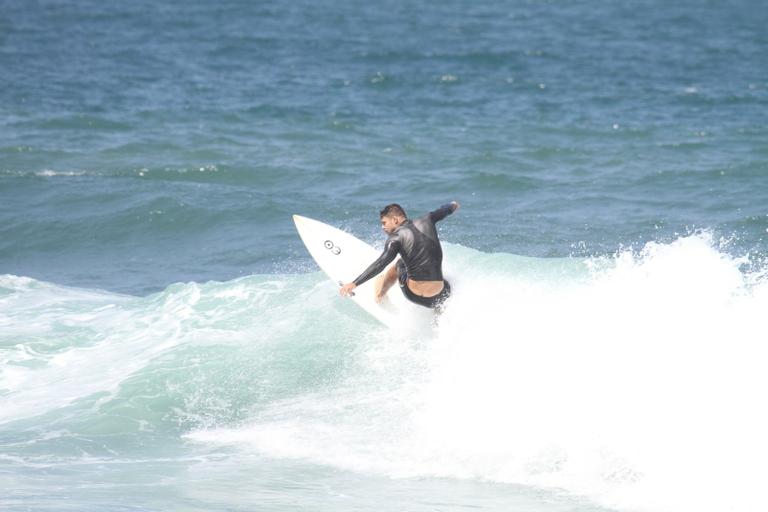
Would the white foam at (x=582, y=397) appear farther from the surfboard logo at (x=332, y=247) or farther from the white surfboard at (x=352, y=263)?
the surfboard logo at (x=332, y=247)

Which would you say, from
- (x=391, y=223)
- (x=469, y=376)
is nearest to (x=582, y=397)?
(x=469, y=376)

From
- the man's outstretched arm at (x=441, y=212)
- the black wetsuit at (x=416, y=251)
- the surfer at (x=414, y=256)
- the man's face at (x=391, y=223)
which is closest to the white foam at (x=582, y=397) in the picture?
the surfer at (x=414, y=256)

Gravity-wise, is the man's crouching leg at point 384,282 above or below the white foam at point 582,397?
above

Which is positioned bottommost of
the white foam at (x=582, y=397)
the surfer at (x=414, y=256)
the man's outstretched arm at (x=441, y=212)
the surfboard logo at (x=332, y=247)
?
the white foam at (x=582, y=397)

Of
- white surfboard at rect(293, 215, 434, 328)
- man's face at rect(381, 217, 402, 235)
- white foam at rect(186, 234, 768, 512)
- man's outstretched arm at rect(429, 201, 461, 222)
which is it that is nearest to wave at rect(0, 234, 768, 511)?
white foam at rect(186, 234, 768, 512)

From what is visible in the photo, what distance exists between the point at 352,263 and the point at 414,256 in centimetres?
177

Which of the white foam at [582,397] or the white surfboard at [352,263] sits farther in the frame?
the white surfboard at [352,263]

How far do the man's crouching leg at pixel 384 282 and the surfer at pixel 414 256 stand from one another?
0.62 ft

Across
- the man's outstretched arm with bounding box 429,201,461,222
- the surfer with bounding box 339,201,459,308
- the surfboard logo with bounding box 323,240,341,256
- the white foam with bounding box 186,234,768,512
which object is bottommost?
the white foam with bounding box 186,234,768,512

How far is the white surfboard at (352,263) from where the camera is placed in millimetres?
11969

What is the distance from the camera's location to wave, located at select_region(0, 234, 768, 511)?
9.45m

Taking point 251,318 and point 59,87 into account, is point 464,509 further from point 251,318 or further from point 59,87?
point 59,87

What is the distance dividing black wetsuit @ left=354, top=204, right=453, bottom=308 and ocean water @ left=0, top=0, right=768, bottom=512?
61cm

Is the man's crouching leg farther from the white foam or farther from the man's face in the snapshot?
the man's face
